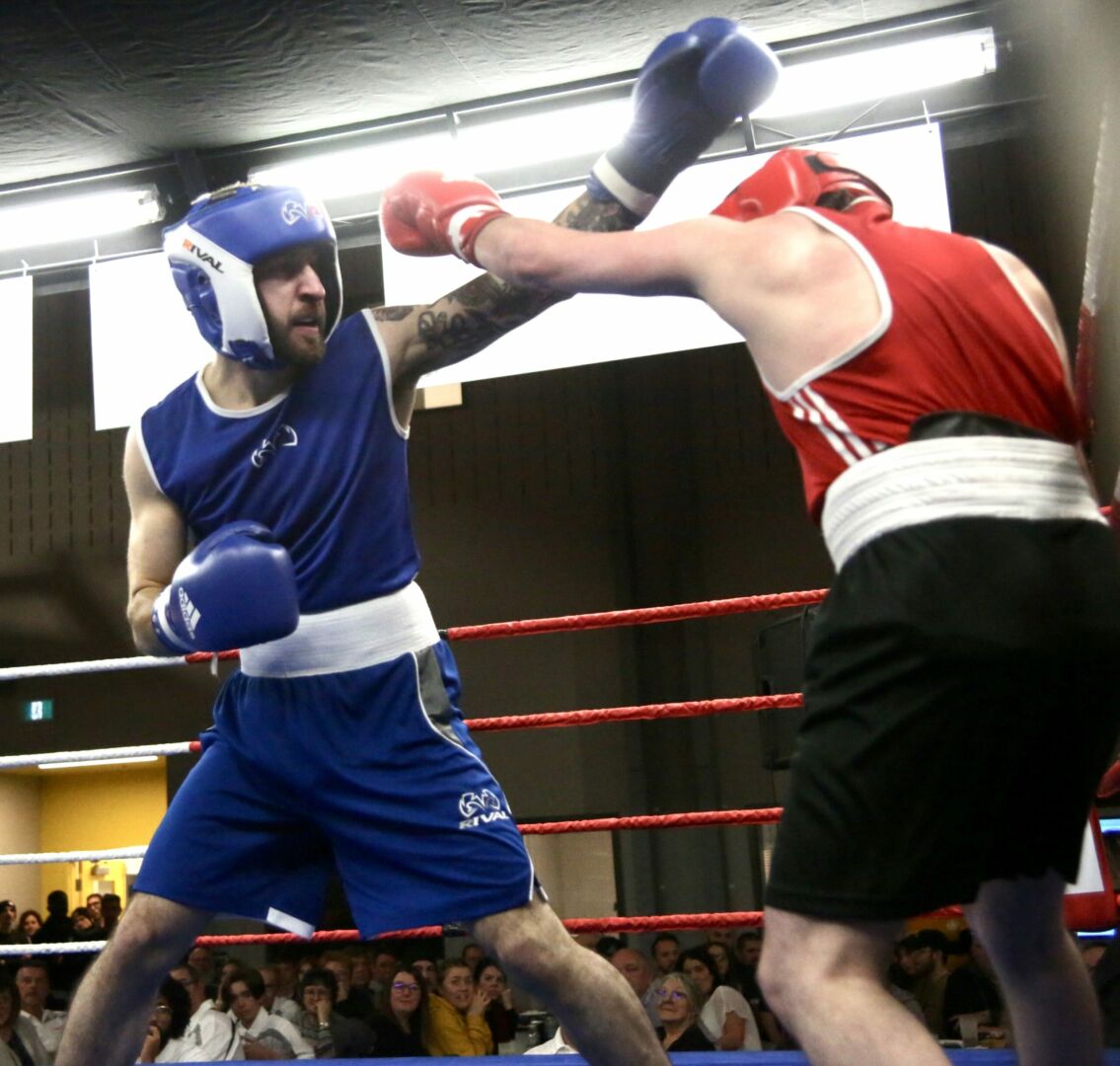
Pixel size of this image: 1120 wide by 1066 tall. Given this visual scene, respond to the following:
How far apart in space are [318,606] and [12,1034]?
318 cm

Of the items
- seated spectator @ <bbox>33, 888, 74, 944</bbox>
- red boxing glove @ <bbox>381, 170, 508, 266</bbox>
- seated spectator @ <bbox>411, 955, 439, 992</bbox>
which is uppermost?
red boxing glove @ <bbox>381, 170, 508, 266</bbox>

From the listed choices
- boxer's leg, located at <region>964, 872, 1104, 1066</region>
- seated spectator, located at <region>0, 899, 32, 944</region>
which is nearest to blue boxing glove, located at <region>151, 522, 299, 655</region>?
boxer's leg, located at <region>964, 872, 1104, 1066</region>

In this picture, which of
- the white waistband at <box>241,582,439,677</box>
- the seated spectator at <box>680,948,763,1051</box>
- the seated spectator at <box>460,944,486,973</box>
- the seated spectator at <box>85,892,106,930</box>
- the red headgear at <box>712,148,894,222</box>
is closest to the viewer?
the red headgear at <box>712,148,894,222</box>

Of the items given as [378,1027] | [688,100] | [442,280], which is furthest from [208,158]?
[688,100]

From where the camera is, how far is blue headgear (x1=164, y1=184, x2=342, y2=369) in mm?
1856

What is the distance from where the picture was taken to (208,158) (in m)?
5.05


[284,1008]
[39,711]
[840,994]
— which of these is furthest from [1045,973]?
[39,711]

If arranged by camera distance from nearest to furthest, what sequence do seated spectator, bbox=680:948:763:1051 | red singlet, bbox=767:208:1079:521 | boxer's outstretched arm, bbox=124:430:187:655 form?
1. red singlet, bbox=767:208:1079:521
2. boxer's outstretched arm, bbox=124:430:187:655
3. seated spectator, bbox=680:948:763:1051

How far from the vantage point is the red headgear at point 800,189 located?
1.34 metres

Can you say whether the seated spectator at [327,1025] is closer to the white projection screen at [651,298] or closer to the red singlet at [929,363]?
the white projection screen at [651,298]

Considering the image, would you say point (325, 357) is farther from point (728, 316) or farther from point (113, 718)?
point (113, 718)

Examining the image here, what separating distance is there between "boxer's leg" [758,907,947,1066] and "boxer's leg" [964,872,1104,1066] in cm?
19

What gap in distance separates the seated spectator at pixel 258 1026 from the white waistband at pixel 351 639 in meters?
3.17

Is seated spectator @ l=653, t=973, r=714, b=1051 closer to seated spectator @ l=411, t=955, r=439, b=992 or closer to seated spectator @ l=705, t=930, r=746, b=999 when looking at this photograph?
seated spectator @ l=705, t=930, r=746, b=999
